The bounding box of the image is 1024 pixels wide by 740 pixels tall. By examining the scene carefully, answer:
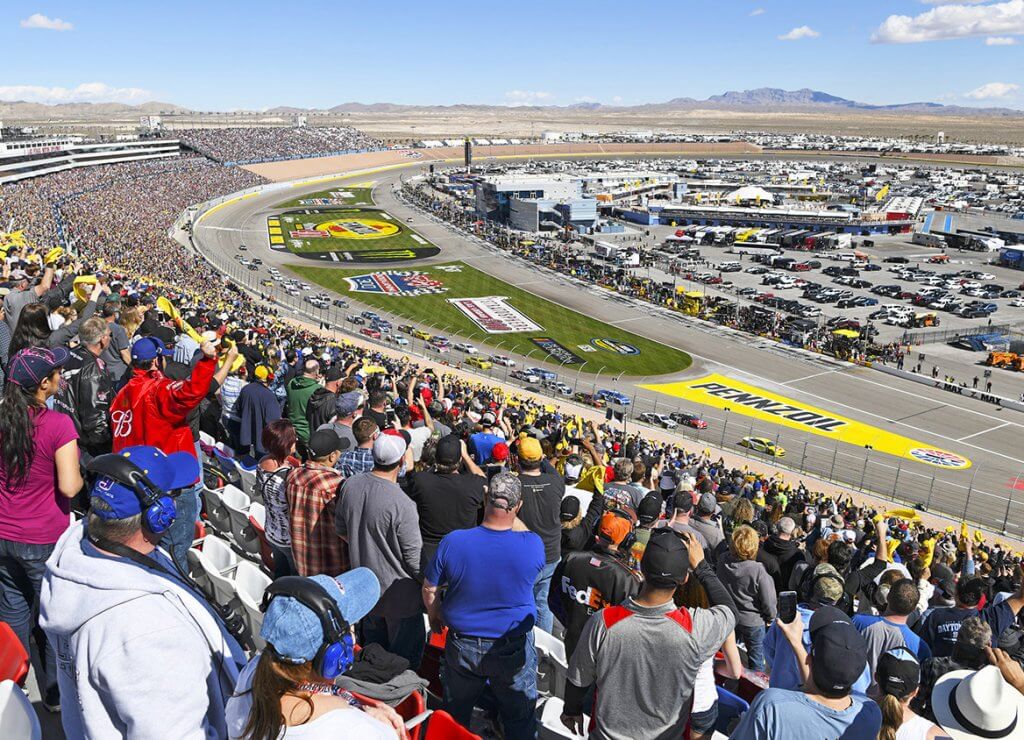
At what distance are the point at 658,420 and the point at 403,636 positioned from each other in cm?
3053

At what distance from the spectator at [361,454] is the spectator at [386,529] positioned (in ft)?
3.76

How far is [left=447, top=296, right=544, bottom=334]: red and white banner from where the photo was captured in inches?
2072

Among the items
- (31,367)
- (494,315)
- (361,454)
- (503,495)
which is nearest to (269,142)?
(494,315)

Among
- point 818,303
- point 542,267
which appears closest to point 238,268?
point 542,267

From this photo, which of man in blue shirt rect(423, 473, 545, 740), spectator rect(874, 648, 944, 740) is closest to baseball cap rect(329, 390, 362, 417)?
man in blue shirt rect(423, 473, 545, 740)

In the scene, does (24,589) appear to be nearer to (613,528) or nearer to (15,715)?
(15,715)

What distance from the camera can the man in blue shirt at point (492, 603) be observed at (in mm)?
4723

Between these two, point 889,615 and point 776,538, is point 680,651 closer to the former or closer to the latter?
point 889,615

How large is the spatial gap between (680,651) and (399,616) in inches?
87.2

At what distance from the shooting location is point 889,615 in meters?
5.71

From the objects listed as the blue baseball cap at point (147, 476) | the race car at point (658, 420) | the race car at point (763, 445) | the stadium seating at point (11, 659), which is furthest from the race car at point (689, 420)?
the stadium seating at point (11, 659)

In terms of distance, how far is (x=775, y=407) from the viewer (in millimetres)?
38719

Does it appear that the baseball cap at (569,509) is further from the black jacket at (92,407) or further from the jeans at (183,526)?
the black jacket at (92,407)

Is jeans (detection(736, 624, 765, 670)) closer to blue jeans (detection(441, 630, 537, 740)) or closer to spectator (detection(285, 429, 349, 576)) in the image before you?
blue jeans (detection(441, 630, 537, 740))
